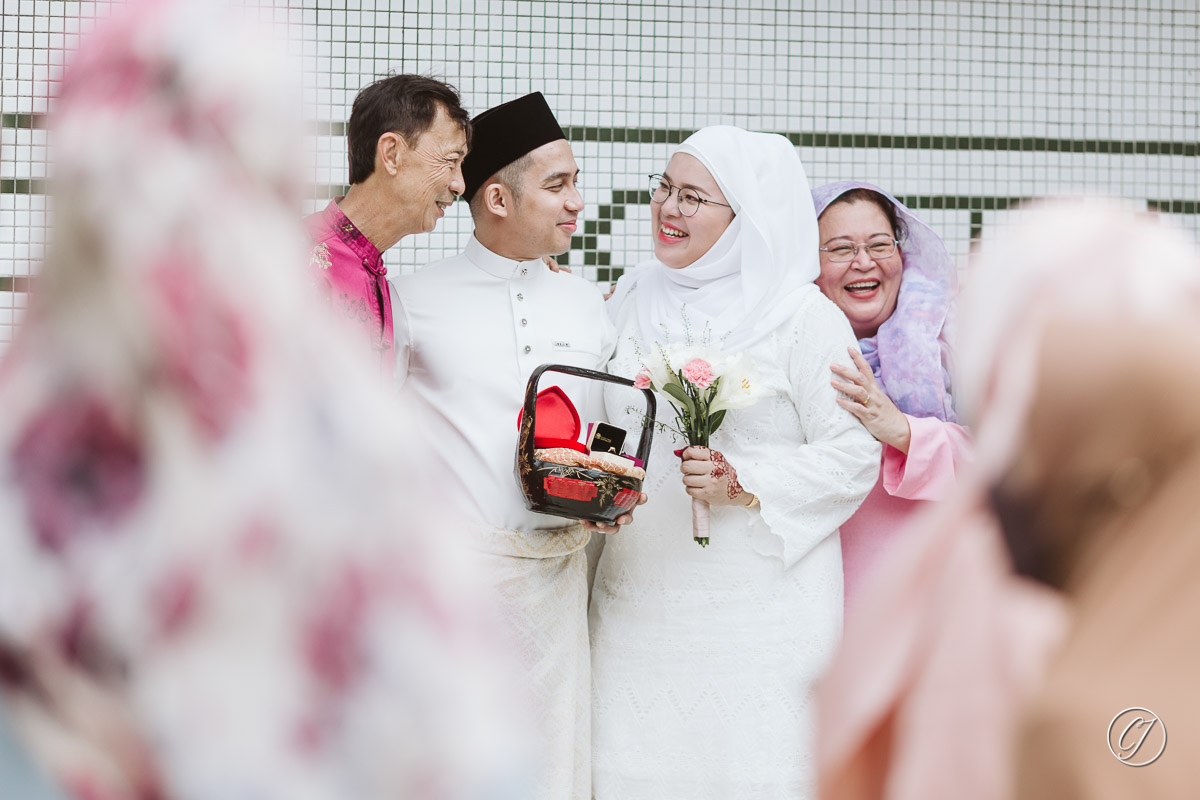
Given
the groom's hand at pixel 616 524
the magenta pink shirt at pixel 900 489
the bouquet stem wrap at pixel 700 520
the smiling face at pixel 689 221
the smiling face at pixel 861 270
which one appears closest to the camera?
the groom's hand at pixel 616 524

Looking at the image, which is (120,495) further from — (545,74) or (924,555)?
(545,74)

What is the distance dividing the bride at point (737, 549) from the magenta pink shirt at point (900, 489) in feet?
0.31

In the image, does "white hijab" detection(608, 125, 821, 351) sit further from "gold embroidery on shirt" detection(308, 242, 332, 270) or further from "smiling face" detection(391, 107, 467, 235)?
"gold embroidery on shirt" detection(308, 242, 332, 270)

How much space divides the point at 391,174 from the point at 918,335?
4.55 feet

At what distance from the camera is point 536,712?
2613 mm

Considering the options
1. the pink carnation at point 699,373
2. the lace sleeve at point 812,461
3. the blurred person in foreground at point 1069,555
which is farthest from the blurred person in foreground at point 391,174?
the blurred person in foreground at point 1069,555

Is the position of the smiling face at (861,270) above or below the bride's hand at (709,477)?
above

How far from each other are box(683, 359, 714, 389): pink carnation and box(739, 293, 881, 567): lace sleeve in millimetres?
296

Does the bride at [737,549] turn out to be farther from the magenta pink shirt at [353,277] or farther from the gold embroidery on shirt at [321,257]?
the gold embroidery on shirt at [321,257]

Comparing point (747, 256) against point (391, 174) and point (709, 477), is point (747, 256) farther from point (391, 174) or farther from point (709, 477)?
point (391, 174)

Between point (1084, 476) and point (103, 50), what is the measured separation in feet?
2.53

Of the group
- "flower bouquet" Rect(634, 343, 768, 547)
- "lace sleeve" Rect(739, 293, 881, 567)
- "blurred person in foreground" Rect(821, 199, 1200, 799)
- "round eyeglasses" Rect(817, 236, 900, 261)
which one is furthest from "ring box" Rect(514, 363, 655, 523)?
"blurred person in foreground" Rect(821, 199, 1200, 799)

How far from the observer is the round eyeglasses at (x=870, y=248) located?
Answer: 3.05 m

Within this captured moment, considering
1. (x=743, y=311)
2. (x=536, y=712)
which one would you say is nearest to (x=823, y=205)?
(x=743, y=311)
